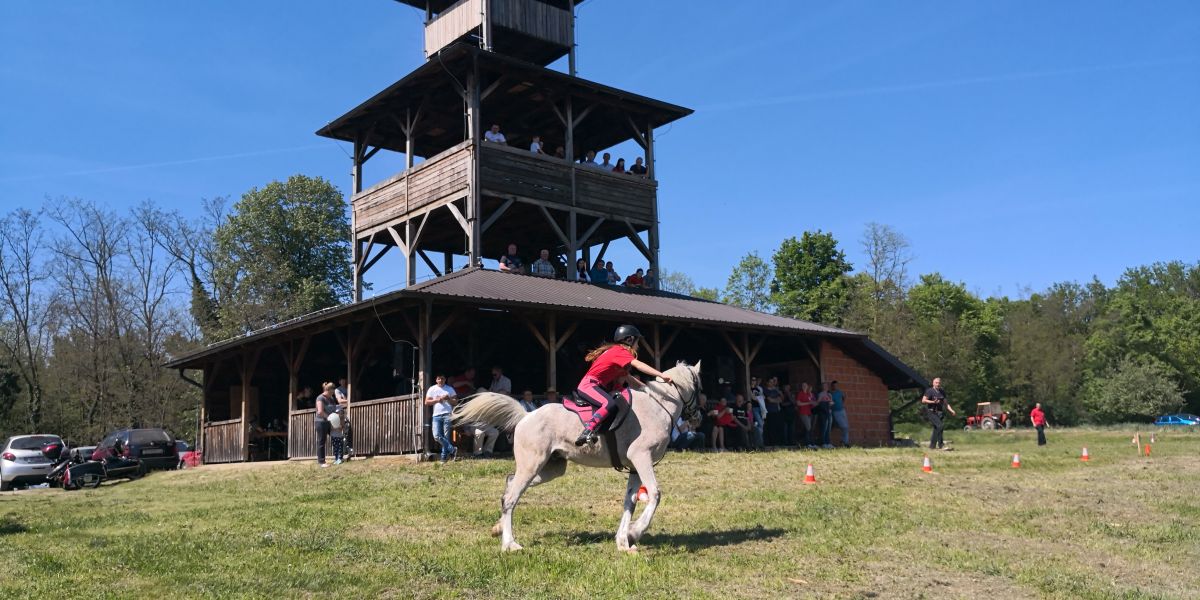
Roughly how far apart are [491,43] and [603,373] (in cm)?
1899

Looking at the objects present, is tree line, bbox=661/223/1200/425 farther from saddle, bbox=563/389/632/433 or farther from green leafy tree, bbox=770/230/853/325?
saddle, bbox=563/389/632/433

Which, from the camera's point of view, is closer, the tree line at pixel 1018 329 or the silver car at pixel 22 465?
the silver car at pixel 22 465

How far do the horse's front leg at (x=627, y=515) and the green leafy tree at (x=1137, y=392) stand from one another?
72.9 metres

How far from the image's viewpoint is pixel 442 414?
58.5 feet

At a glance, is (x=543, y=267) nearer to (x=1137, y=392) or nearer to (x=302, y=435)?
(x=302, y=435)

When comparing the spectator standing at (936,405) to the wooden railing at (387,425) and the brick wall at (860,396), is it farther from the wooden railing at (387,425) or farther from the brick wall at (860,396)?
the wooden railing at (387,425)

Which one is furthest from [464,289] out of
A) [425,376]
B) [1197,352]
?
[1197,352]

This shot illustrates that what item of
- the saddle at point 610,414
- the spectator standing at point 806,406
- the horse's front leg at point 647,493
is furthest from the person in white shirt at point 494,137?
the horse's front leg at point 647,493

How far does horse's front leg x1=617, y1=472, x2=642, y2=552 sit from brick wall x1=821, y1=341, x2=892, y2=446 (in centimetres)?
1866

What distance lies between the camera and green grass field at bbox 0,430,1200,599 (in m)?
7.43

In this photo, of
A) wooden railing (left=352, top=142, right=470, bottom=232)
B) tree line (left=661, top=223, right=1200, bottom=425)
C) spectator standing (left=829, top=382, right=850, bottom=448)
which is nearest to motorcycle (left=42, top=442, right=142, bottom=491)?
wooden railing (left=352, top=142, right=470, bottom=232)

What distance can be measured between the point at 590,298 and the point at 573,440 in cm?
1302

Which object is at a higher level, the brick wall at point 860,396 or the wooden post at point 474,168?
the wooden post at point 474,168

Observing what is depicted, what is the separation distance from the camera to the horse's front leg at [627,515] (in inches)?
335
